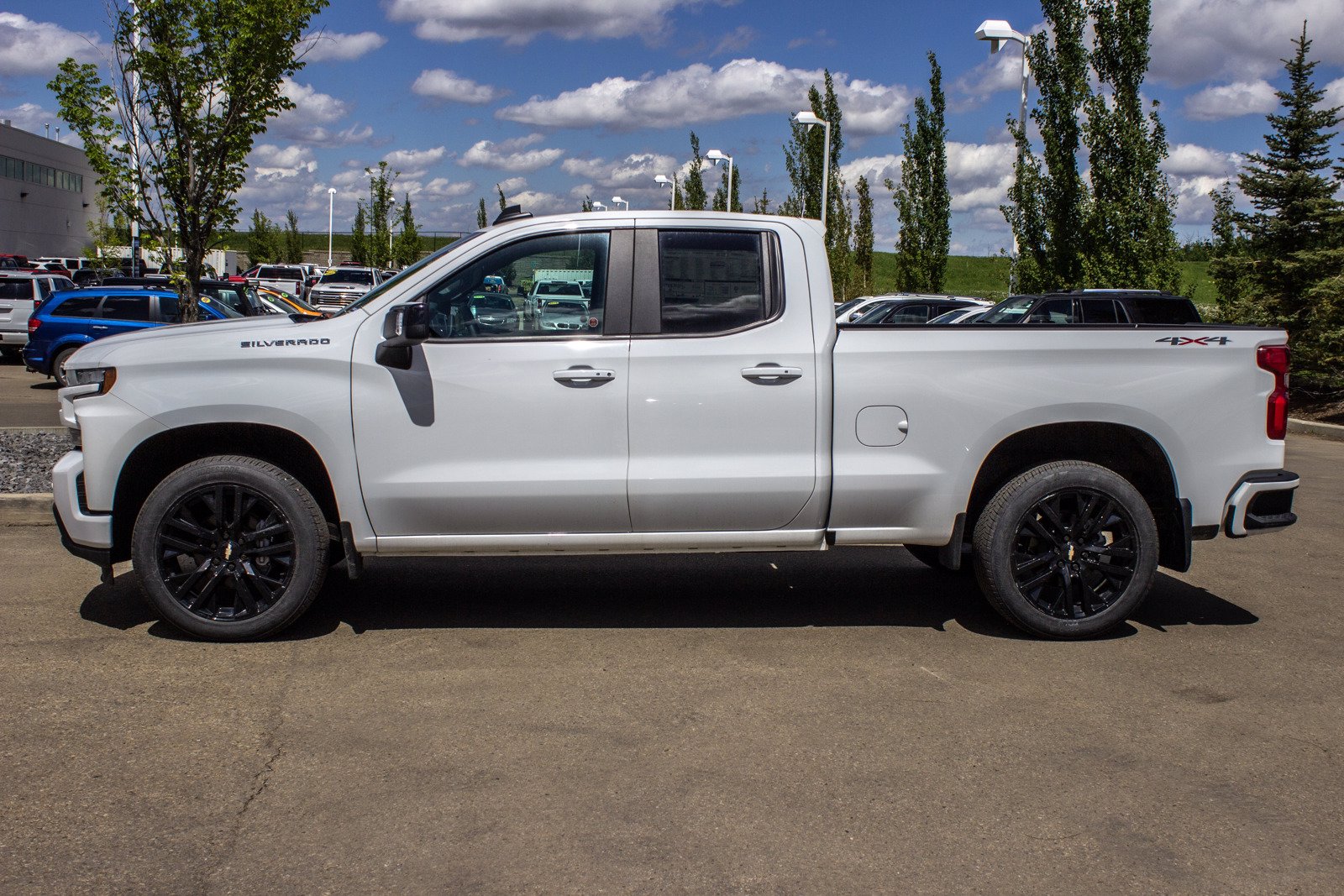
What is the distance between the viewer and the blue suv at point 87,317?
18.7 meters

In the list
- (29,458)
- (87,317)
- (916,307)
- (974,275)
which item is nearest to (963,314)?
(916,307)

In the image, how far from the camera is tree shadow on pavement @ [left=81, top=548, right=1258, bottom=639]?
6133mm

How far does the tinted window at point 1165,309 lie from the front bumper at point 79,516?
1649cm

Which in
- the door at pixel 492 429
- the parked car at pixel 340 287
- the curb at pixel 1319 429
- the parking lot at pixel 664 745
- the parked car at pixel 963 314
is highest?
the parked car at pixel 340 287

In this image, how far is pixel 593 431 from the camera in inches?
217

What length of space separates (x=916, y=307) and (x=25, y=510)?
68.1 feet

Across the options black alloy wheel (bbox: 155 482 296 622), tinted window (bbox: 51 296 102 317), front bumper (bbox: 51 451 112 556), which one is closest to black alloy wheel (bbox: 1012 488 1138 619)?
black alloy wheel (bbox: 155 482 296 622)

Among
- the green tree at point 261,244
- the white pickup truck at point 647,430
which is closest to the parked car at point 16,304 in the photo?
the white pickup truck at point 647,430

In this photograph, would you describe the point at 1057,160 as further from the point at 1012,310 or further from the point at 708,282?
the point at 708,282

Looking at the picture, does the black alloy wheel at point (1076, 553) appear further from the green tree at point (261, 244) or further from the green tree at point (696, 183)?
the green tree at point (261, 244)

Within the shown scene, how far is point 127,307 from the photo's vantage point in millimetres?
19188

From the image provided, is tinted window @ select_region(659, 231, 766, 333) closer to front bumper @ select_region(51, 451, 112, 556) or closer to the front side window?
the front side window

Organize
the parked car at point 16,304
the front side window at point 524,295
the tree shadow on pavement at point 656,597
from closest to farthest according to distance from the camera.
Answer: the front side window at point 524,295
the tree shadow on pavement at point 656,597
the parked car at point 16,304

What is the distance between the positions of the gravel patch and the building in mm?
74426
